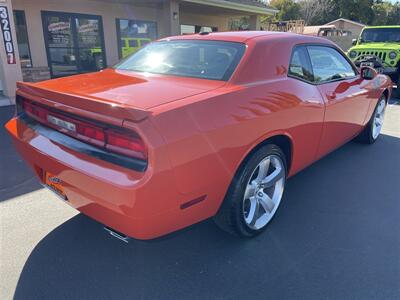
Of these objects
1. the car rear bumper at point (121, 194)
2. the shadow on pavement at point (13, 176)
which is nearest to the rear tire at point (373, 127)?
the car rear bumper at point (121, 194)

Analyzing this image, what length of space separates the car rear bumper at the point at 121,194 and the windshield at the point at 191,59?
3.52 feet

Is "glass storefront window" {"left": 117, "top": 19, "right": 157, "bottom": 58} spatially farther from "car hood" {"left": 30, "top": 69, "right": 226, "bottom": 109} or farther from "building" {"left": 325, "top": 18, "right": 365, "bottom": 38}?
"building" {"left": 325, "top": 18, "right": 365, "bottom": 38}

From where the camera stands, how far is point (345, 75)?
3861 millimetres

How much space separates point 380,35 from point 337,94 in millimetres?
9008

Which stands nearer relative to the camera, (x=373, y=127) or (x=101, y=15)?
(x=373, y=127)

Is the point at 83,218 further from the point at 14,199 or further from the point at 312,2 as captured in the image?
the point at 312,2

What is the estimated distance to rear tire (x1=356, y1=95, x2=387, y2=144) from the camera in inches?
191

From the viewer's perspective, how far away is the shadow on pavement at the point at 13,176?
3504 millimetres

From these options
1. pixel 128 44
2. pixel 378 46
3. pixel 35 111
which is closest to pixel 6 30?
pixel 128 44

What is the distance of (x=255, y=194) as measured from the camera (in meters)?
2.71

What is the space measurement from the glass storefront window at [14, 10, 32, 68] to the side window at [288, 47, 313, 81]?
920 centimetres

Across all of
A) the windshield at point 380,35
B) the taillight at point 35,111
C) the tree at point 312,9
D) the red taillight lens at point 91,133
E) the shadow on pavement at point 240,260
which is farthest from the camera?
the tree at point 312,9

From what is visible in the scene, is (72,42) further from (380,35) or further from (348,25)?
(348,25)

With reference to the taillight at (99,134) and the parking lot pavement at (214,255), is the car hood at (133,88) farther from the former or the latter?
the parking lot pavement at (214,255)
